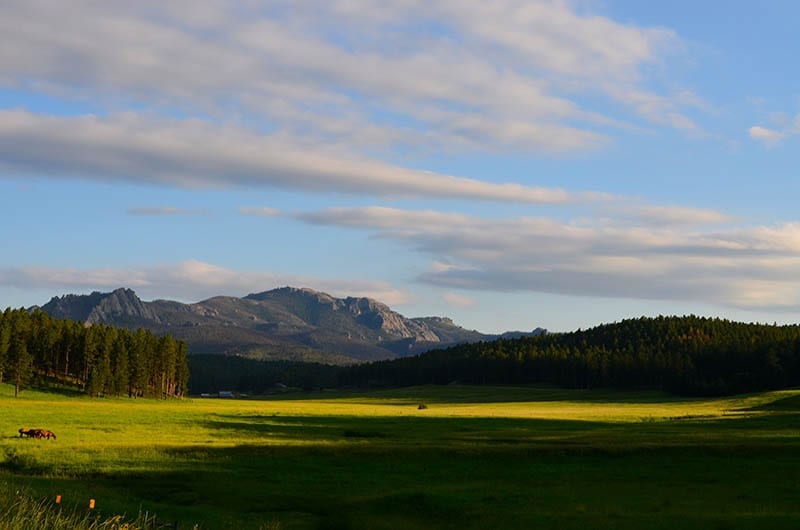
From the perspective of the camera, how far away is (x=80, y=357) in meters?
166

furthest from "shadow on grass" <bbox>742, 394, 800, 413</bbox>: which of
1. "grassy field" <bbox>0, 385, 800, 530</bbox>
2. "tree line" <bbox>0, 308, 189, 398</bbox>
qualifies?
"tree line" <bbox>0, 308, 189, 398</bbox>

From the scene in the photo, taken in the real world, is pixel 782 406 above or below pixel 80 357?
below

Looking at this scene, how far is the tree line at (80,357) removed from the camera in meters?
151

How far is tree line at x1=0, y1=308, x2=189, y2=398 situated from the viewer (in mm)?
150625

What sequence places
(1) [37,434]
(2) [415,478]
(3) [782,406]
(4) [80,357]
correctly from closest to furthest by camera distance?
(2) [415,478] < (1) [37,434] < (3) [782,406] < (4) [80,357]

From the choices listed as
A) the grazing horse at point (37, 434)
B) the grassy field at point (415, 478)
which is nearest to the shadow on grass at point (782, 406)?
the grassy field at point (415, 478)

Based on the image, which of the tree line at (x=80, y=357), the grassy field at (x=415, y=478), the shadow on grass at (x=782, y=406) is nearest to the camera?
the grassy field at (x=415, y=478)

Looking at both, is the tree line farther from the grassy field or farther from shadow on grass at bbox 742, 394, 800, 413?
shadow on grass at bbox 742, 394, 800, 413

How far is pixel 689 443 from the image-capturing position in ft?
212

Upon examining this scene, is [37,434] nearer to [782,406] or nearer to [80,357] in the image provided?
[80,357]

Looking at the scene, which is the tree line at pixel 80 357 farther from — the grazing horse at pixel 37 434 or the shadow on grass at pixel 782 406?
the shadow on grass at pixel 782 406

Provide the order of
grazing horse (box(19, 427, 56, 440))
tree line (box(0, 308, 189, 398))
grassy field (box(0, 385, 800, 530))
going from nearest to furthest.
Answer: grassy field (box(0, 385, 800, 530))
grazing horse (box(19, 427, 56, 440))
tree line (box(0, 308, 189, 398))

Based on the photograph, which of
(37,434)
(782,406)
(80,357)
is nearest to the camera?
(37,434)

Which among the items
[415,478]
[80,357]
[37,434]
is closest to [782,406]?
[415,478]
